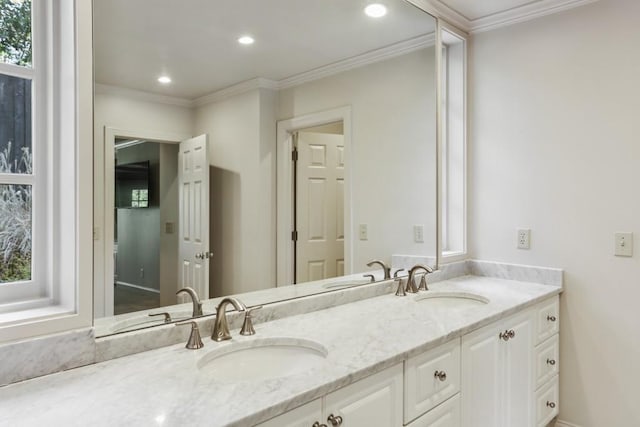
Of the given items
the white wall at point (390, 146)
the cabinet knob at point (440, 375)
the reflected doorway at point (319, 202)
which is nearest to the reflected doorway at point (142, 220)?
the reflected doorway at point (319, 202)

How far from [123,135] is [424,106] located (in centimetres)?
172

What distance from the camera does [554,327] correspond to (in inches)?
92.5

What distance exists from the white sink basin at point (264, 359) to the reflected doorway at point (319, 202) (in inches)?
18.8

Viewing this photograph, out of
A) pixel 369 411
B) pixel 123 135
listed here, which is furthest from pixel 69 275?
pixel 369 411

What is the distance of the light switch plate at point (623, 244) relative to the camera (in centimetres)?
216

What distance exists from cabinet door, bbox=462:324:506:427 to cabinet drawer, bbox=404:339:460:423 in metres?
0.08

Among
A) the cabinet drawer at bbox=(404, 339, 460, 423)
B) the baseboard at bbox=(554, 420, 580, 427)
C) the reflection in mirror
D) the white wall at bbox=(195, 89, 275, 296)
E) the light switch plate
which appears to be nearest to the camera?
the cabinet drawer at bbox=(404, 339, 460, 423)

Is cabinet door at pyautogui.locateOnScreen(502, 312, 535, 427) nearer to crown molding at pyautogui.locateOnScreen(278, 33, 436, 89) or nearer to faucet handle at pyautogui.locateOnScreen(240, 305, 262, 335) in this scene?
faucet handle at pyautogui.locateOnScreen(240, 305, 262, 335)

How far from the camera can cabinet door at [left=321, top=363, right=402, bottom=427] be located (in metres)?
1.17

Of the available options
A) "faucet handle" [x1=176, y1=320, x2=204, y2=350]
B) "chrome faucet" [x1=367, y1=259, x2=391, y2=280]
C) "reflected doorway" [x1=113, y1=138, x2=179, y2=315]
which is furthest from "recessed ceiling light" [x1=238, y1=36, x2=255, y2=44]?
"chrome faucet" [x1=367, y1=259, x2=391, y2=280]

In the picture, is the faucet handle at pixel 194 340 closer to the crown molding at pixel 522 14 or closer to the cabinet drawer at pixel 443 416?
the cabinet drawer at pixel 443 416

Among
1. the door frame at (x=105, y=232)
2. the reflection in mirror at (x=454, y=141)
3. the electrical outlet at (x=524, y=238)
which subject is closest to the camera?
the door frame at (x=105, y=232)

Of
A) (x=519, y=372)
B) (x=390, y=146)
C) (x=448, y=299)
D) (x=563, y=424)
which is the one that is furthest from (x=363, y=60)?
(x=563, y=424)

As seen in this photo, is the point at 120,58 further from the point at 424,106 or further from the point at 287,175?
the point at 424,106
